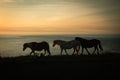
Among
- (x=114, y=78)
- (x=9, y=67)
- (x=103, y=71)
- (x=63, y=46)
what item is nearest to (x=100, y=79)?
(x=114, y=78)

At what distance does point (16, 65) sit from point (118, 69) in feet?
18.6

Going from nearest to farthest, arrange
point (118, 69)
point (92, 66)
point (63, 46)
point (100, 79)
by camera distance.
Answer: point (100, 79)
point (118, 69)
point (92, 66)
point (63, 46)

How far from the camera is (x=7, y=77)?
12.6 m

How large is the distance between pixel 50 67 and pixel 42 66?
2.12 ft

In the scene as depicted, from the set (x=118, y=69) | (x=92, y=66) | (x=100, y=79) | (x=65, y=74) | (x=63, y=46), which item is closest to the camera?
(x=100, y=79)

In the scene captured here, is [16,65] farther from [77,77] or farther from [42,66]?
[77,77]

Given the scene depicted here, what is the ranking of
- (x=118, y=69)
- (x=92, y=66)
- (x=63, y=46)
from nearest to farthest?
(x=118, y=69)
(x=92, y=66)
(x=63, y=46)

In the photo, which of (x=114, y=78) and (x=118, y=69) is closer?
(x=114, y=78)

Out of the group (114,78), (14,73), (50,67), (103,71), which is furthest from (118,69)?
(14,73)

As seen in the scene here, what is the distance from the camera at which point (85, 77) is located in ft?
40.6

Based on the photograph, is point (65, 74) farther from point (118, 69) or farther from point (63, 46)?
point (63, 46)

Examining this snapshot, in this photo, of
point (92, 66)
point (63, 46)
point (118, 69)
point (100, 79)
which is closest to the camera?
point (100, 79)

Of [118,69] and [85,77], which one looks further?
[118,69]

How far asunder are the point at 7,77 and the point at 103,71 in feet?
15.4
